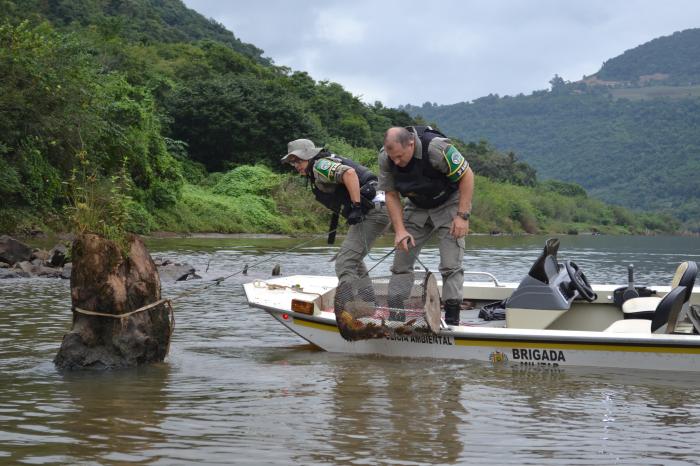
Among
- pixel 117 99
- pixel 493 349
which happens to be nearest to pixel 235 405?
pixel 493 349

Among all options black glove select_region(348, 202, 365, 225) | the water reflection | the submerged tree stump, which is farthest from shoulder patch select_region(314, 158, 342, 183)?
the submerged tree stump

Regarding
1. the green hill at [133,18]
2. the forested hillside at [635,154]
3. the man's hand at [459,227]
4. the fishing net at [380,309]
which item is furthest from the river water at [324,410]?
the forested hillside at [635,154]

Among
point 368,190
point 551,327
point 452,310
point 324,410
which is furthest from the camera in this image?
point 368,190

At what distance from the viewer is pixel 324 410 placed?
682 cm

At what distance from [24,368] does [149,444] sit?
2.82 meters

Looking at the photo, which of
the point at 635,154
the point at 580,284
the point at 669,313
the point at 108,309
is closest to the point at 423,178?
the point at 580,284

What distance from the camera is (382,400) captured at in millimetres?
7137

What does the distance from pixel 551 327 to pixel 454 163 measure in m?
1.93

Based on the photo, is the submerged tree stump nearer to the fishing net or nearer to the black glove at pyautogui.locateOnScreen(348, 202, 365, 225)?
the fishing net

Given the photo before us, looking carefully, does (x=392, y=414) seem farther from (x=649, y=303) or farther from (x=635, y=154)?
(x=635, y=154)

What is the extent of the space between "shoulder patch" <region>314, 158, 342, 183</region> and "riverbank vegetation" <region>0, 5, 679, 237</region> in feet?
5.93

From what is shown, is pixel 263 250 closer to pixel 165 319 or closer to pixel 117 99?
pixel 117 99

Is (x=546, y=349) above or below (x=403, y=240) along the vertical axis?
below

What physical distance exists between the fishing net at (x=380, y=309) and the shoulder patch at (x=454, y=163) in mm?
901
